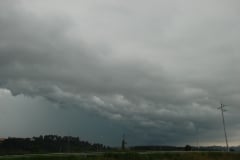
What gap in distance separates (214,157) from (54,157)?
35578mm

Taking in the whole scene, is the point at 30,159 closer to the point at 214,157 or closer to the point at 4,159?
the point at 4,159

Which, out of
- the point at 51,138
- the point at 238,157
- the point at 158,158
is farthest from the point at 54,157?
the point at 51,138

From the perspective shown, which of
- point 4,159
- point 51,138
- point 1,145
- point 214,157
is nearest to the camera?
point 4,159

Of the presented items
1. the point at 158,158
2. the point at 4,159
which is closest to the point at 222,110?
the point at 158,158

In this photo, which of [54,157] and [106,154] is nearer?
[54,157]

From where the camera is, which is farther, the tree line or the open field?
the tree line

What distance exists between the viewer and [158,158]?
66938 mm

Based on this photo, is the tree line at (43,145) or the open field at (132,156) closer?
the open field at (132,156)

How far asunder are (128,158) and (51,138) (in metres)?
111

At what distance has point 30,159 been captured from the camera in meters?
57.2

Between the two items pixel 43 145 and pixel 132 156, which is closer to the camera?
pixel 132 156

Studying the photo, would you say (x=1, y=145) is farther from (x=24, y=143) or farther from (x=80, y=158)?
(x=80, y=158)

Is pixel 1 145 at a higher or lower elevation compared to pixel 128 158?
higher

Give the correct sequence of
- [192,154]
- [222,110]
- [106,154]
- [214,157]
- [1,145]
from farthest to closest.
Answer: [1,145] < [222,110] < [214,157] < [192,154] < [106,154]
